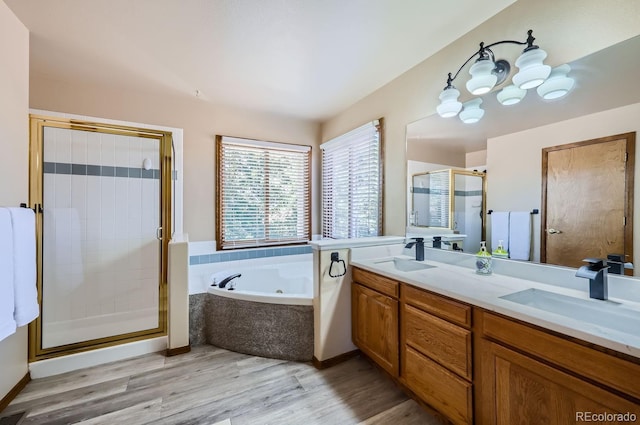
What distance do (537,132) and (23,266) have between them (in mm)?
3258

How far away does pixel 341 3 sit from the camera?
1.54 meters

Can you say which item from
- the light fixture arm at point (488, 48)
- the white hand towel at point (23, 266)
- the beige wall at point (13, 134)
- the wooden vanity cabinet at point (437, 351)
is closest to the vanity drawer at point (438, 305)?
the wooden vanity cabinet at point (437, 351)

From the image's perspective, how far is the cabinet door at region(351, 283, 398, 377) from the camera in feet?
5.72

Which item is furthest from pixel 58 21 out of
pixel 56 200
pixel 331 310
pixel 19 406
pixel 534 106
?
pixel 534 106

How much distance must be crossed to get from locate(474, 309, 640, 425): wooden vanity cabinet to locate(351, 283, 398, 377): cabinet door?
569 mm

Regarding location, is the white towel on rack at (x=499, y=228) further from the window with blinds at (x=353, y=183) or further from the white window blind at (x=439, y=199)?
the window with blinds at (x=353, y=183)

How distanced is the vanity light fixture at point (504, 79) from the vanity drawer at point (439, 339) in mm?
1427

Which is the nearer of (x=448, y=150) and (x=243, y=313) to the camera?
(x=448, y=150)

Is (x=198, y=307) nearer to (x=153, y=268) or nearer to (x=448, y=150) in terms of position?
(x=153, y=268)

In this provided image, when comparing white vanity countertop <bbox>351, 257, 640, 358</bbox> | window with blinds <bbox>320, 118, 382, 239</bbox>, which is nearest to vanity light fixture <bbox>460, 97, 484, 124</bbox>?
window with blinds <bbox>320, 118, 382, 239</bbox>

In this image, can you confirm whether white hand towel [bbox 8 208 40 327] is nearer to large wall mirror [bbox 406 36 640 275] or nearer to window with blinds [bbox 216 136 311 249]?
window with blinds [bbox 216 136 311 249]

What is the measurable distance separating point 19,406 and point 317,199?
3.16 meters

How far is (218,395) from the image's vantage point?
175 centimetres

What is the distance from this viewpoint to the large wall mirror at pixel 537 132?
1.22 m
